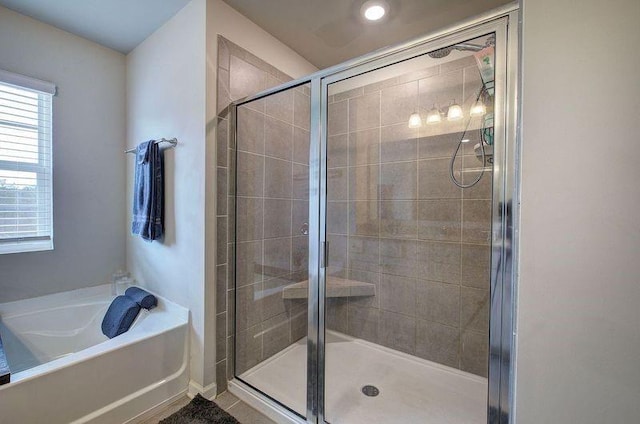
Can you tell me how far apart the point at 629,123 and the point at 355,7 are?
5.33ft

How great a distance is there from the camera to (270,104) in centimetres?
189

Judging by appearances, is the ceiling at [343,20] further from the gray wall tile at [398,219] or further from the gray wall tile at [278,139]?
the gray wall tile at [398,219]

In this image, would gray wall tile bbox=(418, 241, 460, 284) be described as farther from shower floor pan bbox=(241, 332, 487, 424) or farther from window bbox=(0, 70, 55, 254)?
window bbox=(0, 70, 55, 254)

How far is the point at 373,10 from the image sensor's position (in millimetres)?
1779

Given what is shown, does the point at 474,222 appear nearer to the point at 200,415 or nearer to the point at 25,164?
the point at 200,415

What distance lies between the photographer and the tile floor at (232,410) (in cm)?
157

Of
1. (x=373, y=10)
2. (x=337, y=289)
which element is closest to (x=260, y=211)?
(x=337, y=289)

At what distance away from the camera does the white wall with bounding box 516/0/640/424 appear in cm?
72

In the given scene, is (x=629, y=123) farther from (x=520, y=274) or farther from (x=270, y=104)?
(x=270, y=104)

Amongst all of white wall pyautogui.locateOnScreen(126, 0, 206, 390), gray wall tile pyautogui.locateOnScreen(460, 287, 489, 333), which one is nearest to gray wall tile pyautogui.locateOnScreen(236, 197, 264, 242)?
white wall pyautogui.locateOnScreen(126, 0, 206, 390)

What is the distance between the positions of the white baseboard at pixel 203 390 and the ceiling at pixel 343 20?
251 cm

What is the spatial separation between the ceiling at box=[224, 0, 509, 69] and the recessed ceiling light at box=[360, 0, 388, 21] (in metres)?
0.04

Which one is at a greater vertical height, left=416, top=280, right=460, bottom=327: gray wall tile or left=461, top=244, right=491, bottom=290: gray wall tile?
left=461, top=244, right=491, bottom=290: gray wall tile

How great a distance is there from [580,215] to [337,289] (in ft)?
4.98
